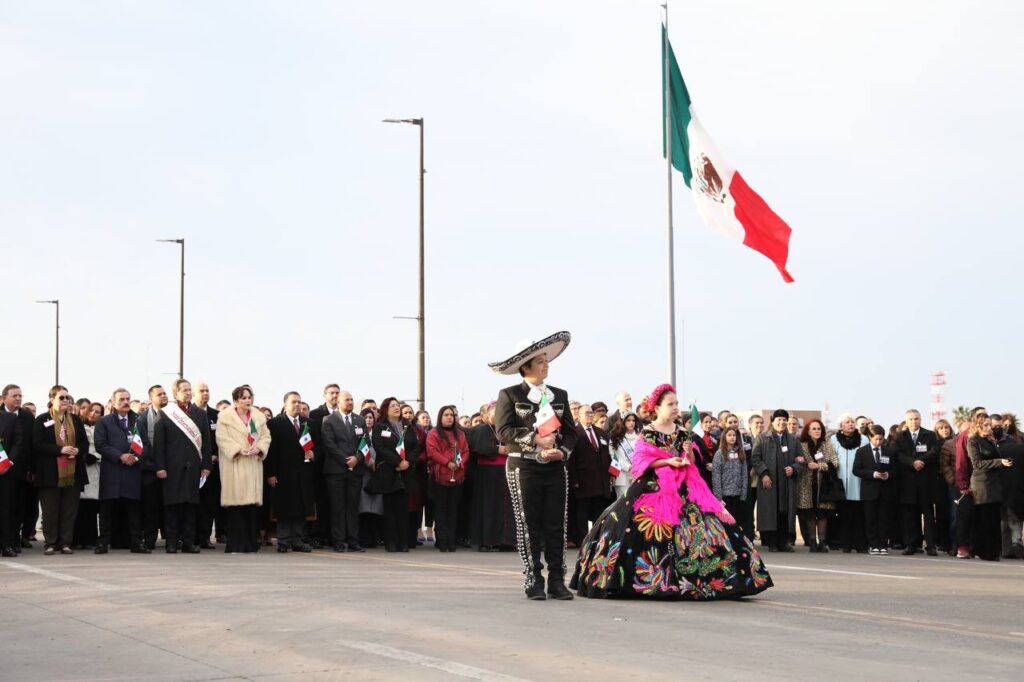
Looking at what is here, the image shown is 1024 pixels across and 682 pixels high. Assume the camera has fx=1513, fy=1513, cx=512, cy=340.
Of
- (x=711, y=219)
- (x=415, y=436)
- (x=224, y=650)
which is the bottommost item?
(x=224, y=650)

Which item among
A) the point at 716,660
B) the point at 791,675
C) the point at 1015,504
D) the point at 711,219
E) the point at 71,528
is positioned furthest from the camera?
the point at 711,219

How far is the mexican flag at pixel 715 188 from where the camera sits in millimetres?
24047

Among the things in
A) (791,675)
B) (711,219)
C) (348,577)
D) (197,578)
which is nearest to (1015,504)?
(711,219)

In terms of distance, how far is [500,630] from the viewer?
34.2 feet

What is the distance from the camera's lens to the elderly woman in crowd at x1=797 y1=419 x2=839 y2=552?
21828mm

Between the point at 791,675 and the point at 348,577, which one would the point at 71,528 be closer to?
the point at 348,577

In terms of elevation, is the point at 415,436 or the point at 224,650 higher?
the point at 415,436

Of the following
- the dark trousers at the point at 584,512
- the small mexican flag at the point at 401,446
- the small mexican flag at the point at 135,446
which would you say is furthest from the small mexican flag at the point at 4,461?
the dark trousers at the point at 584,512

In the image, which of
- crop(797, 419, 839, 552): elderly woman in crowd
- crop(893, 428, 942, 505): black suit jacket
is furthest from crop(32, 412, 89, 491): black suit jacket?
crop(893, 428, 942, 505): black suit jacket

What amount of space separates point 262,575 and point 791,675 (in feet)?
24.8

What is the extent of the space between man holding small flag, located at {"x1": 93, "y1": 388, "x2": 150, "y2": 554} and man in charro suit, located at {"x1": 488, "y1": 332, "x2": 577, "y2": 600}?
769 cm

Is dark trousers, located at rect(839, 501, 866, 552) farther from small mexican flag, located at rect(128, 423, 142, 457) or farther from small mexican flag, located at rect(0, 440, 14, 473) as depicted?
small mexican flag, located at rect(0, 440, 14, 473)

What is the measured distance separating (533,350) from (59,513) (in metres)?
8.57

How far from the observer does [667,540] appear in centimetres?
1280
